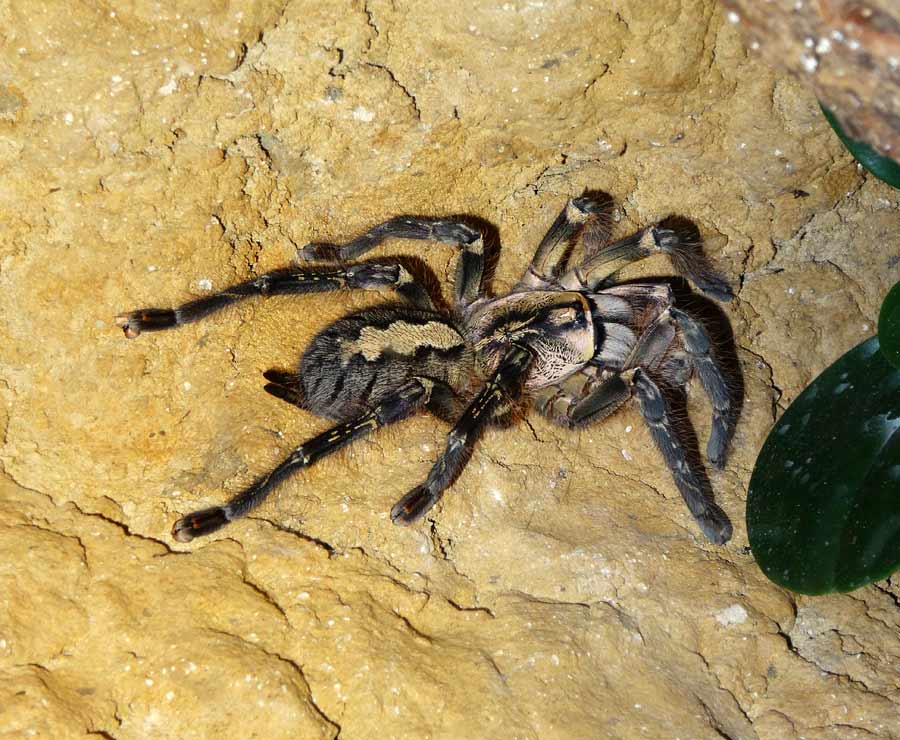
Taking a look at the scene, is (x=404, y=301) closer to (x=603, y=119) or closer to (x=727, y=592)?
(x=603, y=119)

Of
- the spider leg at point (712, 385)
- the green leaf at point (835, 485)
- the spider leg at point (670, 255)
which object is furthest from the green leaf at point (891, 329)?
the spider leg at point (670, 255)

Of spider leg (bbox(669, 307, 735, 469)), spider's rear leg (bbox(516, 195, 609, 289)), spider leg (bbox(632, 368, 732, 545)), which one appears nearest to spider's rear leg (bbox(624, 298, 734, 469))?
spider leg (bbox(669, 307, 735, 469))

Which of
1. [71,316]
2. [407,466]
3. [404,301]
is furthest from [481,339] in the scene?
[71,316]

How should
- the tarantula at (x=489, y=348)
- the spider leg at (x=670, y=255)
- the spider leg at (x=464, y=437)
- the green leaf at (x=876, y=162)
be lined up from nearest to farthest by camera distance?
the green leaf at (x=876, y=162), the spider leg at (x=464, y=437), the tarantula at (x=489, y=348), the spider leg at (x=670, y=255)

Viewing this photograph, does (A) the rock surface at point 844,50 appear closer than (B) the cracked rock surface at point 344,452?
Yes

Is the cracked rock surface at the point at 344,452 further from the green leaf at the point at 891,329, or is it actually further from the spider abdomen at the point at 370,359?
the green leaf at the point at 891,329

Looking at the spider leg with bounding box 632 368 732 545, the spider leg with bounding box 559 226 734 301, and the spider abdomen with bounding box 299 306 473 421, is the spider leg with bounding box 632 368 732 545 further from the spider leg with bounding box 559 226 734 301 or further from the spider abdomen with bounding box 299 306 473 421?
the spider abdomen with bounding box 299 306 473 421
